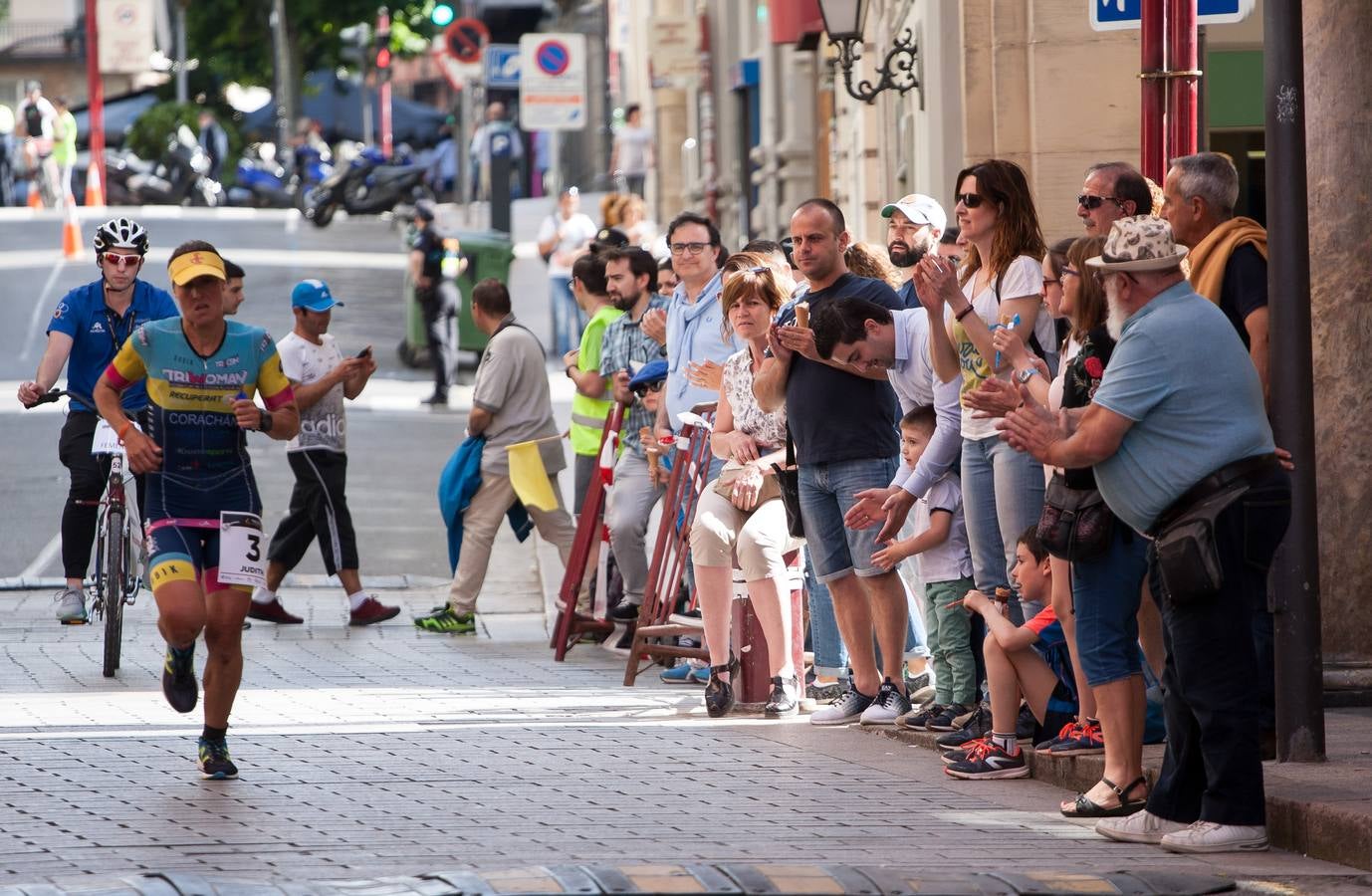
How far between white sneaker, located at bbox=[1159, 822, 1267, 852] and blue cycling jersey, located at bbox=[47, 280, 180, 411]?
6.54 m

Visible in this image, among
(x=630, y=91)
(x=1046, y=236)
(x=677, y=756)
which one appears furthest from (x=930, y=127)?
(x=630, y=91)

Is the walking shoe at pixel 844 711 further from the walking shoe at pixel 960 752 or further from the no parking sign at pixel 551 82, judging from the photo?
the no parking sign at pixel 551 82

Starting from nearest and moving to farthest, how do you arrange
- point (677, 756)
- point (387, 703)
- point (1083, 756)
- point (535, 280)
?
1. point (1083, 756)
2. point (677, 756)
3. point (387, 703)
4. point (535, 280)

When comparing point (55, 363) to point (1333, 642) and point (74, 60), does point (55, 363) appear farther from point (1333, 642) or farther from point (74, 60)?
point (74, 60)

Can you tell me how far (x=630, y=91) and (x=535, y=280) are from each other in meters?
14.4

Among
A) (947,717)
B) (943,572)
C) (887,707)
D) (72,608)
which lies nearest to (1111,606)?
(943,572)

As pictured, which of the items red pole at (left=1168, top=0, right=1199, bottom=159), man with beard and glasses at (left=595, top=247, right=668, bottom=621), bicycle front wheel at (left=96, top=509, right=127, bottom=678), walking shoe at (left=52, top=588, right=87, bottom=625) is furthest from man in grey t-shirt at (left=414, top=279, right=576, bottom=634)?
red pole at (left=1168, top=0, right=1199, bottom=159)

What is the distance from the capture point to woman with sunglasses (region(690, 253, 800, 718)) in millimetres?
9945

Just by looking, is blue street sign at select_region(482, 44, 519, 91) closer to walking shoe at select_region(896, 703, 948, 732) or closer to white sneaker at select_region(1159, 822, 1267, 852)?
walking shoe at select_region(896, 703, 948, 732)

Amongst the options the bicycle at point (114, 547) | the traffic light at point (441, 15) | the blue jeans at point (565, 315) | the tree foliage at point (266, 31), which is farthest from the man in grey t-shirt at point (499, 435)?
the tree foliage at point (266, 31)

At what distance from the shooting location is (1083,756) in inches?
318

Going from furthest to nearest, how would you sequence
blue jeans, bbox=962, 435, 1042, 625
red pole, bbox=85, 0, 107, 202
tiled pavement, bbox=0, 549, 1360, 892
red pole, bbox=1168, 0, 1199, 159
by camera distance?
1. red pole, bbox=85, 0, 107, 202
2. red pole, bbox=1168, 0, 1199, 159
3. blue jeans, bbox=962, 435, 1042, 625
4. tiled pavement, bbox=0, 549, 1360, 892

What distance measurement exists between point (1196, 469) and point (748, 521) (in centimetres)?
339

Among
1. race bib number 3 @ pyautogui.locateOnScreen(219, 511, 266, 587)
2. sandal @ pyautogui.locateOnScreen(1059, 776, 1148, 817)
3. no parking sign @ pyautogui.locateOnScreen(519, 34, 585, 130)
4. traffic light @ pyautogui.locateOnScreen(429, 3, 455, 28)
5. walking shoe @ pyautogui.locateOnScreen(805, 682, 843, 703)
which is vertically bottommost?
walking shoe @ pyautogui.locateOnScreen(805, 682, 843, 703)
